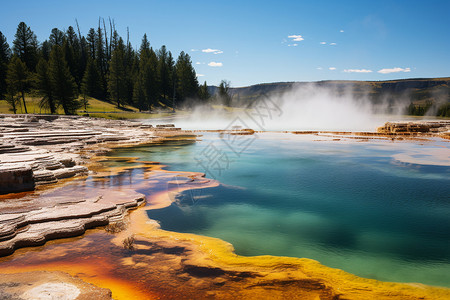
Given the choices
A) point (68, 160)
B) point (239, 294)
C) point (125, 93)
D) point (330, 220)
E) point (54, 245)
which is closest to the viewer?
point (239, 294)

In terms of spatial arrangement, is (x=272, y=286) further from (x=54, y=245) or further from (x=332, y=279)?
(x=54, y=245)

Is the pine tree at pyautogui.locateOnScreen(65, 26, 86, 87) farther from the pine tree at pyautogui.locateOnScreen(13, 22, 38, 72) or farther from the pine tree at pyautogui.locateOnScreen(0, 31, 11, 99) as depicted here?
the pine tree at pyautogui.locateOnScreen(0, 31, 11, 99)

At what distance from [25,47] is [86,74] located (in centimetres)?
1701

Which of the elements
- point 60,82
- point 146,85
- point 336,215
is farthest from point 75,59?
point 336,215

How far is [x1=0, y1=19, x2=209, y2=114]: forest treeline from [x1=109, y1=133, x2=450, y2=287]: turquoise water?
42.9 metres

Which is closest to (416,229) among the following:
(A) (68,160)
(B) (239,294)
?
(B) (239,294)

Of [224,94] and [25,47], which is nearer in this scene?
[25,47]

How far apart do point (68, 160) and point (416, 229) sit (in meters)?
16.1

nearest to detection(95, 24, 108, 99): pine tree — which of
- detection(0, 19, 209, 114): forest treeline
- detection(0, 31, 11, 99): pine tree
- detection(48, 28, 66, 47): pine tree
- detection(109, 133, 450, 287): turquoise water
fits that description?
detection(0, 19, 209, 114): forest treeline

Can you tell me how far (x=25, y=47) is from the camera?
7594cm

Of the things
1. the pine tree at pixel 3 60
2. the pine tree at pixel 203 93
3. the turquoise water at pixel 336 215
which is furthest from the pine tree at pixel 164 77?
the turquoise water at pixel 336 215

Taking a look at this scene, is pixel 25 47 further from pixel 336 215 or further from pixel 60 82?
pixel 336 215

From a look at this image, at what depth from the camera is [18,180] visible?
1135 cm

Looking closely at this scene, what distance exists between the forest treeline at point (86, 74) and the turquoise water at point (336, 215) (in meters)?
42.9
